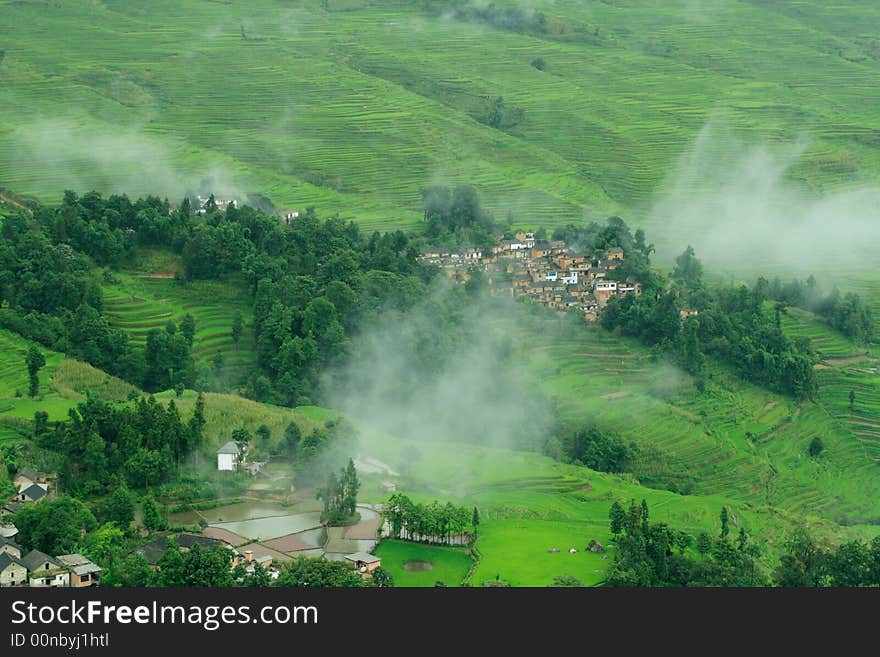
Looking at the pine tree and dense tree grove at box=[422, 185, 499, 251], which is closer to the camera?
the pine tree

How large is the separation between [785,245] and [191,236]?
18937mm

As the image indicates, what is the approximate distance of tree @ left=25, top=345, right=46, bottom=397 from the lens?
81.8ft

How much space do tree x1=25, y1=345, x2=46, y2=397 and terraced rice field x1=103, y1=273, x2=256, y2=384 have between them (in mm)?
3077

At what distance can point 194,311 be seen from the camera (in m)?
30.2

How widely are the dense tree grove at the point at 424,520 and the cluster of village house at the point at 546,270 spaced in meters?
11.9

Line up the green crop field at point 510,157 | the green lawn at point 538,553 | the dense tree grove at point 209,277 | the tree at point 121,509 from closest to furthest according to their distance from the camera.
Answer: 1. the green lawn at point 538,553
2. the tree at point 121,509
3. the green crop field at point 510,157
4. the dense tree grove at point 209,277

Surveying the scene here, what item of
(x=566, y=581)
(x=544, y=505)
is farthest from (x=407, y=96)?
(x=566, y=581)

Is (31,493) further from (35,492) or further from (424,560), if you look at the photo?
(424,560)

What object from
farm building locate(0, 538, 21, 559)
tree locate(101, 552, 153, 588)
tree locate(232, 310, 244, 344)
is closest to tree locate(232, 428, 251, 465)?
tree locate(232, 310, 244, 344)

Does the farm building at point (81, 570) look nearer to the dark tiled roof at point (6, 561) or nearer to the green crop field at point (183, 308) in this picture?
the dark tiled roof at point (6, 561)

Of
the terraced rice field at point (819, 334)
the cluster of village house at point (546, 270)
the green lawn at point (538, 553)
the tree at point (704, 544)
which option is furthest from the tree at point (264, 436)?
the terraced rice field at point (819, 334)

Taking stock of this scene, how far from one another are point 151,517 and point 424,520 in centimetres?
432

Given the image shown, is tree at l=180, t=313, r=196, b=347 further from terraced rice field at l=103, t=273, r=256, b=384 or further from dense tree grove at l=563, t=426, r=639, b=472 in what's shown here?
dense tree grove at l=563, t=426, r=639, b=472

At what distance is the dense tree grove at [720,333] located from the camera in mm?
30391
